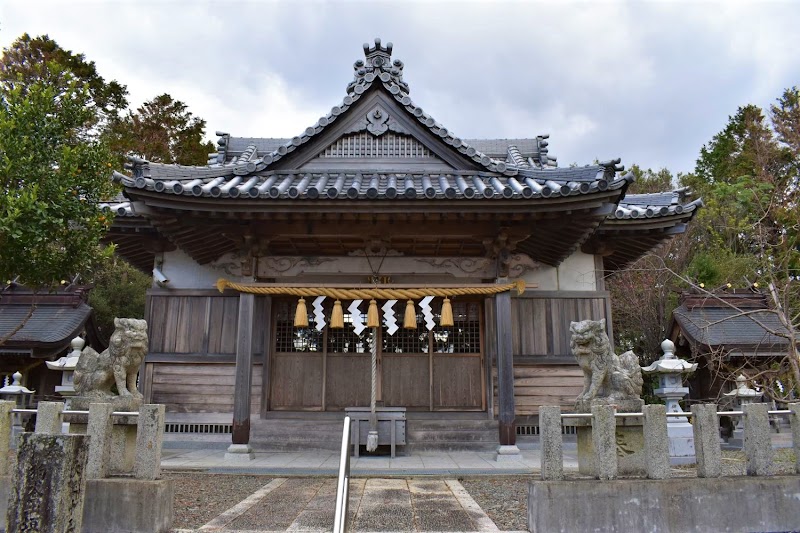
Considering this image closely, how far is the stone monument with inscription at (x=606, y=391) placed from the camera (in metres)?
5.76

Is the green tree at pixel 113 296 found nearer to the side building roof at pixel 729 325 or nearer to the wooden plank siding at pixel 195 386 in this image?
the wooden plank siding at pixel 195 386

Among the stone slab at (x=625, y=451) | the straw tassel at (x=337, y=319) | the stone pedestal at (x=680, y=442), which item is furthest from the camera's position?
the stone pedestal at (x=680, y=442)

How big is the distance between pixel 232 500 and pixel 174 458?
3368 millimetres

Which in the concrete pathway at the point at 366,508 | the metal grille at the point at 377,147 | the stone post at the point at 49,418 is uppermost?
the metal grille at the point at 377,147

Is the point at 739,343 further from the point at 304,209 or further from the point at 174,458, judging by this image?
the point at 174,458

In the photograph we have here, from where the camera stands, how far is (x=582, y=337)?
6387 mm

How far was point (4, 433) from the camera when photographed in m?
5.56

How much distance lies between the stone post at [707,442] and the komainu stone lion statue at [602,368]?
73 cm

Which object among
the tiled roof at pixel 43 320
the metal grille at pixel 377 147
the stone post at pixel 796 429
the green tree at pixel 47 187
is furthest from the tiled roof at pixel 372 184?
the tiled roof at pixel 43 320

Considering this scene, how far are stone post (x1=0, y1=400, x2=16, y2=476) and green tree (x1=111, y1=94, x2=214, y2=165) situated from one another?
2348cm

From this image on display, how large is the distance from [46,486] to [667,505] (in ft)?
18.6

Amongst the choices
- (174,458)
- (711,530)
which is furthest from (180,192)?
(711,530)

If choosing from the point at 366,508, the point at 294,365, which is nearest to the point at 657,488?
the point at 366,508

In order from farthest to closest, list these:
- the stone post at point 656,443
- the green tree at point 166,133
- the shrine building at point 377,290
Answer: the green tree at point 166,133, the shrine building at point 377,290, the stone post at point 656,443
